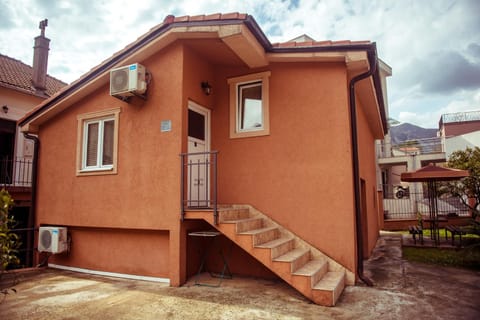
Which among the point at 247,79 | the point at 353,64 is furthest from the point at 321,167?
the point at 247,79

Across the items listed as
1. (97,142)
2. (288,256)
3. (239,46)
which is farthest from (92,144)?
(288,256)

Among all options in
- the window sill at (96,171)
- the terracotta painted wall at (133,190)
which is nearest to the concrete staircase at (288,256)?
the terracotta painted wall at (133,190)

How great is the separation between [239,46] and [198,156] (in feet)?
8.66

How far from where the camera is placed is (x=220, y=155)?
7.38 metres

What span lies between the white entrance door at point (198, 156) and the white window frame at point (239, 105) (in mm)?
670

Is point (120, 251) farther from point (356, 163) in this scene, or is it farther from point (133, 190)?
point (356, 163)

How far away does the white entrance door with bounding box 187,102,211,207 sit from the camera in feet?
22.5

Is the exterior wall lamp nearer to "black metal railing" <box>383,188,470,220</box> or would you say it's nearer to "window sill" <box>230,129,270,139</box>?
"window sill" <box>230,129,270,139</box>

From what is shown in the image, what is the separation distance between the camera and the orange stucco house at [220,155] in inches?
233

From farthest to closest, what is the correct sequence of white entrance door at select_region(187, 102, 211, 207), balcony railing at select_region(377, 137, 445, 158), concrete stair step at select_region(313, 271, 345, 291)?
balcony railing at select_region(377, 137, 445, 158) → white entrance door at select_region(187, 102, 211, 207) → concrete stair step at select_region(313, 271, 345, 291)

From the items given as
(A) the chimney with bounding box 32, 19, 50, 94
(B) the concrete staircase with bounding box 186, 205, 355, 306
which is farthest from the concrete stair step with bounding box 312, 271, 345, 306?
→ (A) the chimney with bounding box 32, 19, 50, 94

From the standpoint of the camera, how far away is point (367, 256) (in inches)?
327

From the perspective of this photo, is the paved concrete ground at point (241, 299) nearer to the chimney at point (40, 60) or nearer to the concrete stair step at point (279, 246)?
the concrete stair step at point (279, 246)

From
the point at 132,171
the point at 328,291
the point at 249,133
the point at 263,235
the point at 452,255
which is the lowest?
the point at 452,255
